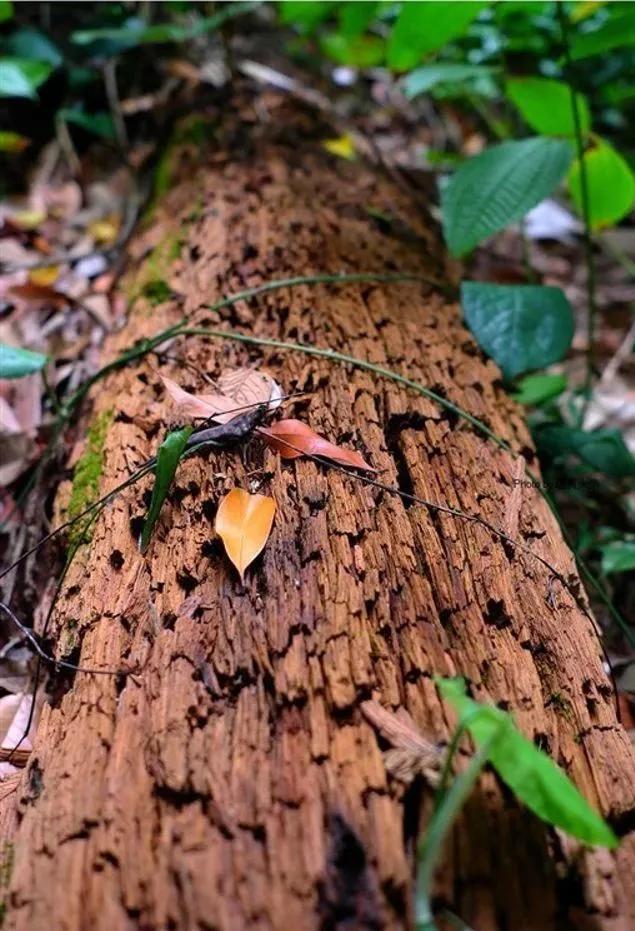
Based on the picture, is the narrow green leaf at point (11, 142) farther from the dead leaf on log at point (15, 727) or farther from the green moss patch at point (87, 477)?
the dead leaf on log at point (15, 727)

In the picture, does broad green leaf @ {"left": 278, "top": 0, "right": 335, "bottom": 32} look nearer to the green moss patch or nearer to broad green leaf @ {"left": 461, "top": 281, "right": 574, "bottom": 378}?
broad green leaf @ {"left": 461, "top": 281, "right": 574, "bottom": 378}

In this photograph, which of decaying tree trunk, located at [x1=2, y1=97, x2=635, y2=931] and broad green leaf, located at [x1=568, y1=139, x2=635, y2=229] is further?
broad green leaf, located at [x1=568, y1=139, x2=635, y2=229]

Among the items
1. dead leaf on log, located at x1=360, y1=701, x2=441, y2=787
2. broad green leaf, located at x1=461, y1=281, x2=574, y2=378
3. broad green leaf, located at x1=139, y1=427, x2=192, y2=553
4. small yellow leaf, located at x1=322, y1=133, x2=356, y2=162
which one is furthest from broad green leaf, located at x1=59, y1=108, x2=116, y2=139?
dead leaf on log, located at x1=360, y1=701, x2=441, y2=787

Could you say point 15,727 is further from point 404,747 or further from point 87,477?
point 404,747

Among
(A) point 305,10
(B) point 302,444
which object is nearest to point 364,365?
(B) point 302,444

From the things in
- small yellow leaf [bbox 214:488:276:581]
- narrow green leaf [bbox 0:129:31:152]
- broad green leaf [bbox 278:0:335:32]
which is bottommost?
small yellow leaf [bbox 214:488:276:581]

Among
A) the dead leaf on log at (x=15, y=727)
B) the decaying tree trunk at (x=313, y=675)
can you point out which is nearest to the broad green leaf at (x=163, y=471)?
the decaying tree trunk at (x=313, y=675)

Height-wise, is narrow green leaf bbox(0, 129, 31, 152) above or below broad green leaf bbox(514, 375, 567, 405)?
above
